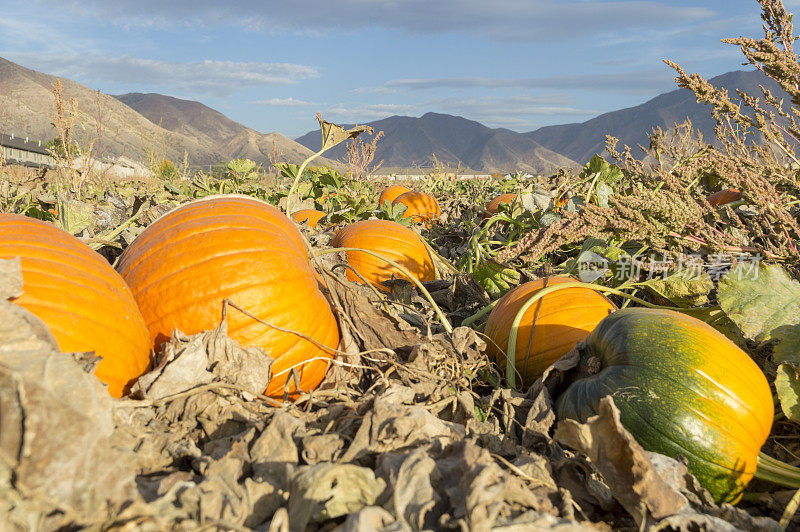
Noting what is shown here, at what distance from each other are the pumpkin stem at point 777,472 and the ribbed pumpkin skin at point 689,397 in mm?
28

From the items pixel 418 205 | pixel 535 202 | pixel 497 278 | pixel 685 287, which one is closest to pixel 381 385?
pixel 685 287

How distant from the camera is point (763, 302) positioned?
7.41 ft

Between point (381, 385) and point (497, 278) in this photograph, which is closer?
point (381, 385)

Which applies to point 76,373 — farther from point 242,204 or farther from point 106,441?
point 242,204

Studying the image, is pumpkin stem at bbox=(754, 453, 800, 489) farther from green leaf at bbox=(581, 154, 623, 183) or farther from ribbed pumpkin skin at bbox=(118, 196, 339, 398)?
green leaf at bbox=(581, 154, 623, 183)

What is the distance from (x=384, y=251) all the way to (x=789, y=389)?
283 centimetres

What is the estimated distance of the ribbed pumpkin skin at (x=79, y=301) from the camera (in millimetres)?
1732

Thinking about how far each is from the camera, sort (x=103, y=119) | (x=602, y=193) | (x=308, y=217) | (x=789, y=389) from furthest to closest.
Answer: (x=103, y=119) < (x=308, y=217) < (x=602, y=193) < (x=789, y=389)

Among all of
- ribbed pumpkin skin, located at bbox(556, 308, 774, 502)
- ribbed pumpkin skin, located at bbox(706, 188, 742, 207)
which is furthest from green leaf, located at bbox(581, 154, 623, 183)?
ribbed pumpkin skin, located at bbox(556, 308, 774, 502)

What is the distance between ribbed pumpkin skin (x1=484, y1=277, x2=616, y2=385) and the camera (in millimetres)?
2680

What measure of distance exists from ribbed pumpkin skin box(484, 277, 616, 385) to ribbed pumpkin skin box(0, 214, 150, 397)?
1576 mm

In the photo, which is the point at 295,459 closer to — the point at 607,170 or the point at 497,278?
the point at 497,278

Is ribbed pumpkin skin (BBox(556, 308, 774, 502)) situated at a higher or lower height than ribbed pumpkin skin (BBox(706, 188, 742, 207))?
lower

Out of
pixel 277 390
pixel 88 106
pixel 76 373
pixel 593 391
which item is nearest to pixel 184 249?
pixel 277 390
